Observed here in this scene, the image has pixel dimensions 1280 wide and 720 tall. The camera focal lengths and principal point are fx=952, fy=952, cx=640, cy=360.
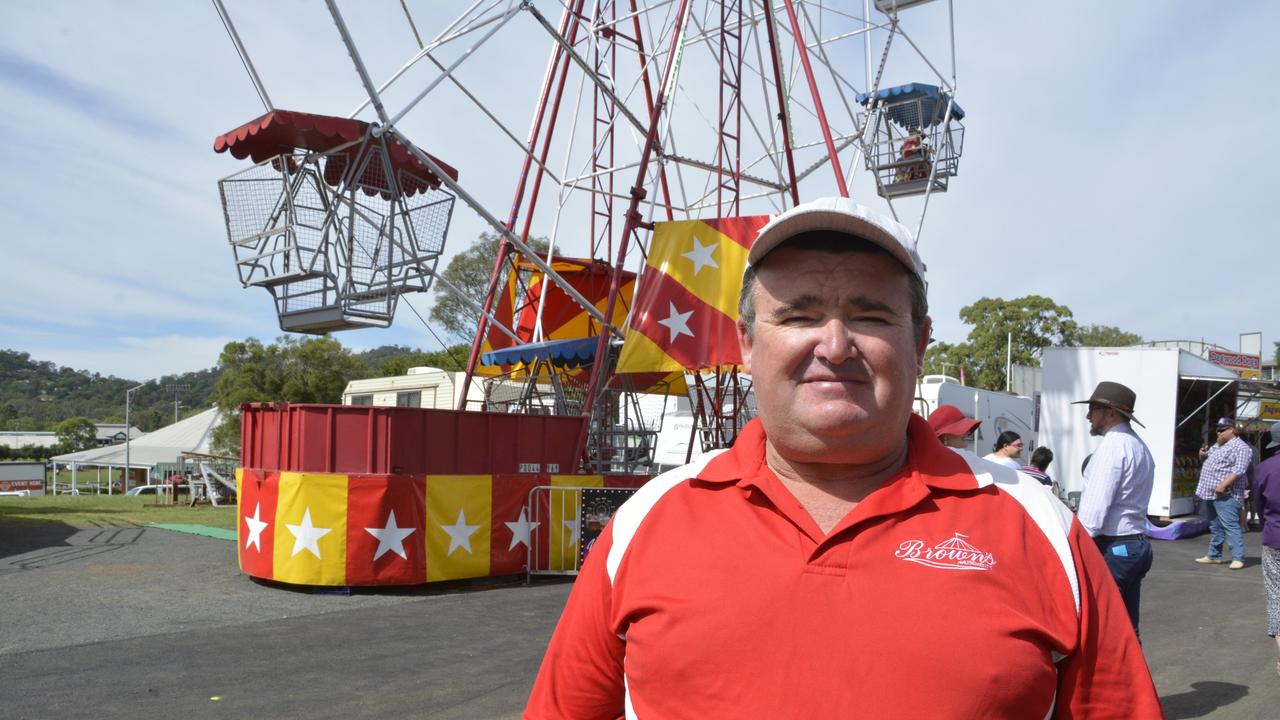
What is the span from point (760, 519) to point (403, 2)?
10412 millimetres

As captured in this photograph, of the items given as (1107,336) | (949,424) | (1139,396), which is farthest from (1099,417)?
(1107,336)

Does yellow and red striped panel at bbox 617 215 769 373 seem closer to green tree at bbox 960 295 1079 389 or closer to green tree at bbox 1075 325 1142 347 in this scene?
green tree at bbox 960 295 1079 389

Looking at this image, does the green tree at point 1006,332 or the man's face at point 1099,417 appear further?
the green tree at point 1006,332

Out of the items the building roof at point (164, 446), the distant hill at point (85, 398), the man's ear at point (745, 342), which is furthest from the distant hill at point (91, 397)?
the man's ear at point (745, 342)

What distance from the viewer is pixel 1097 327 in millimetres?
65188

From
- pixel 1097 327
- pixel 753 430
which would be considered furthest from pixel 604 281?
pixel 1097 327

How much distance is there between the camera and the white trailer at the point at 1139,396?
1709cm

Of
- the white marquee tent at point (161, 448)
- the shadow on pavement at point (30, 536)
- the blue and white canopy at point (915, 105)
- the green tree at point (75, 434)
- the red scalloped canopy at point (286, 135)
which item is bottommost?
the green tree at point (75, 434)

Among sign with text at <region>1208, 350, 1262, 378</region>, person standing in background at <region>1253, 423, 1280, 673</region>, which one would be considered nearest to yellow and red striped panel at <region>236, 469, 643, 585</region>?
person standing in background at <region>1253, 423, 1280, 673</region>

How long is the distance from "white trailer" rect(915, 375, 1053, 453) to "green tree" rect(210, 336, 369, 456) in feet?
81.8

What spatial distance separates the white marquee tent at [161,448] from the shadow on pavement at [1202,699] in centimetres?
4307

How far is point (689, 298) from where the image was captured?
11.8 m

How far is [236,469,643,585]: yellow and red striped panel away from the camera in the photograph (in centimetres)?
974

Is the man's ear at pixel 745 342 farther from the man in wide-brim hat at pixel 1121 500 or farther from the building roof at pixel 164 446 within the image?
the building roof at pixel 164 446
